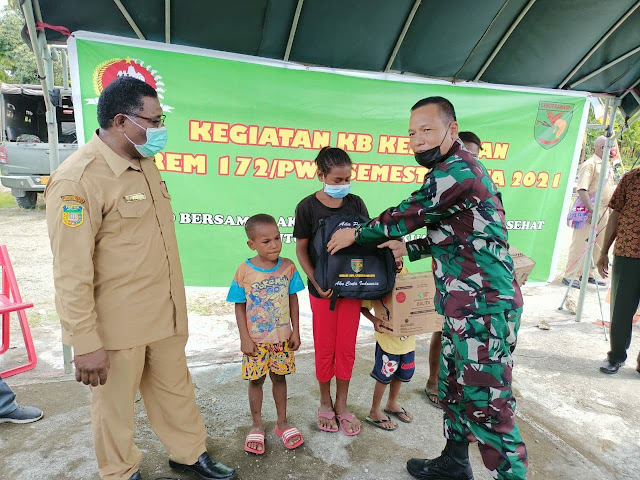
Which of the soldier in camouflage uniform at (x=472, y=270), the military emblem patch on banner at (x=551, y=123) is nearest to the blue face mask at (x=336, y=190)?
the soldier in camouflage uniform at (x=472, y=270)

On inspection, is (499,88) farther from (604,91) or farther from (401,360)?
(401,360)

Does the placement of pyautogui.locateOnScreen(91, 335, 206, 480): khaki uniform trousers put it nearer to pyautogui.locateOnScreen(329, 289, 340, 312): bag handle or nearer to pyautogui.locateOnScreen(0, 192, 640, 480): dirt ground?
pyautogui.locateOnScreen(0, 192, 640, 480): dirt ground

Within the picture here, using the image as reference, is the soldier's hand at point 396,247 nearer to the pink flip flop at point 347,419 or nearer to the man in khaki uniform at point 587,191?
the pink flip flop at point 347,419

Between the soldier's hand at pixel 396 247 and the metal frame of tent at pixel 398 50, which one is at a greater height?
the metal frame of tent at pixel 398 50

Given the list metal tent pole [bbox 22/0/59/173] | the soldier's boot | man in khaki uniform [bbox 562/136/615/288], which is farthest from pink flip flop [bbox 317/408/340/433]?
man in khaki uniform [bbox 562/136/615/288]

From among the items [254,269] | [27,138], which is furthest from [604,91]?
[27,138]

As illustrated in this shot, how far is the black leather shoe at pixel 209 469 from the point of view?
2.16 meters

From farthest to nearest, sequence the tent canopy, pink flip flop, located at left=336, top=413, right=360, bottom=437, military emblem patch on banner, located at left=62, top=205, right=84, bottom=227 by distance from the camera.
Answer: the tent canopy → pink flip flop, located at left=336, top=413, right=360, bottom=437 → military emblem patch on banner, located at left=62, top=205, right=84, bottom=227

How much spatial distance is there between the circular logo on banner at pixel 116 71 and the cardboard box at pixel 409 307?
228 cm

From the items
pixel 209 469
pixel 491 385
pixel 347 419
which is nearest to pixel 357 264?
pixel 491 385

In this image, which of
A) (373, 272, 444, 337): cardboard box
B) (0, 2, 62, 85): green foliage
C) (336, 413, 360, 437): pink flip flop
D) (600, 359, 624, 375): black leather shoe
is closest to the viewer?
(373, 272, 444, 337): cardboard box

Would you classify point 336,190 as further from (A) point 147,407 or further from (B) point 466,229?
(A) point 147,407

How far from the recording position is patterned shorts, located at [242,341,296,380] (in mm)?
2326

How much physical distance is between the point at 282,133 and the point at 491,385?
2.47 meters
